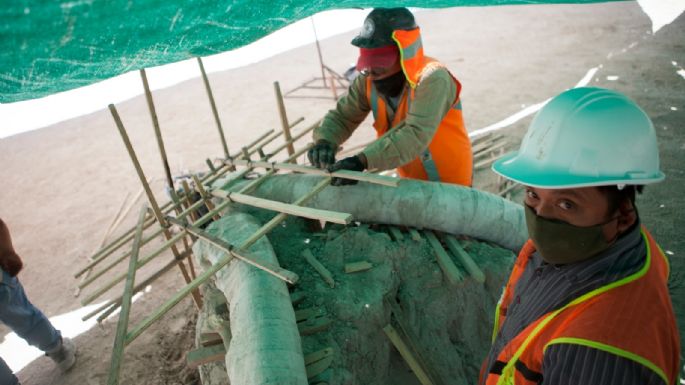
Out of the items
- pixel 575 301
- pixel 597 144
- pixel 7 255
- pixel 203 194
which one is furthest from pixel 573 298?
pixel 7 255

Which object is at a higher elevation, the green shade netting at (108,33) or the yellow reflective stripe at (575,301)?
the green shade netting at (108,33)

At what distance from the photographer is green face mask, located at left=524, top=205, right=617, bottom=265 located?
1.34m

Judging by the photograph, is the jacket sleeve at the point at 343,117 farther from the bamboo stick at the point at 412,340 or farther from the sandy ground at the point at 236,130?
the sandy ground at the point at 236,130

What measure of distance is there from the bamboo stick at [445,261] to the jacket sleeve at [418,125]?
701 millimetres

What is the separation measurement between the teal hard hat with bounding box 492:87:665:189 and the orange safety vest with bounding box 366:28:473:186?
1733 mm

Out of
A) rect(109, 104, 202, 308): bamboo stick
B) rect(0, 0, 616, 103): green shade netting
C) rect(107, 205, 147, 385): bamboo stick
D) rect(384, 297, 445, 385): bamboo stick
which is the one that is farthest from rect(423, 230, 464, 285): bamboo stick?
rect(109, 104, 202, 308): bamboo stick

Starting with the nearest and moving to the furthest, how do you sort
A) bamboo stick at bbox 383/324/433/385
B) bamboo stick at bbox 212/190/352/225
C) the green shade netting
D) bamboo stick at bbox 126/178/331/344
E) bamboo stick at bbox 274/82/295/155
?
the green shade netting → bamboo stick at bbox 126/178/331/344 → bamboo stick at bbox 212/190/352/225 → bamboo stick at bbox 383/324/433/385 → bamboo stick at bbox 274/82/295/155

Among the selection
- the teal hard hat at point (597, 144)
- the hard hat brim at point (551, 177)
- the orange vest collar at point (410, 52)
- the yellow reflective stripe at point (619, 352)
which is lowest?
the yellow reflective stripe at point (619, 352)

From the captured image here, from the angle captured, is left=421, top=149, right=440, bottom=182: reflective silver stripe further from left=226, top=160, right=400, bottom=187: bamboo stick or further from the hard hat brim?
the hard hat brim

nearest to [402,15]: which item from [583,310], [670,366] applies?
[583,310]

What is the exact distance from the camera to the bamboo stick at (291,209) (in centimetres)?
239

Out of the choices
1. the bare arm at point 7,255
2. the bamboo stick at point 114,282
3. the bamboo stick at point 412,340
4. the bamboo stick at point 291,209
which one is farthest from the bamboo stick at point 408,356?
the bare arm at point 7,255

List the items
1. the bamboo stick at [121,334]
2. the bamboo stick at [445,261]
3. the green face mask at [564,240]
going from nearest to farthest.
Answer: the green face mask at [564,240], the bamboo stick at [121,334], the bamboo stick at [445,261]

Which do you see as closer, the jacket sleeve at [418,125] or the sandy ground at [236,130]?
the jacket sleeve at [418,125]
